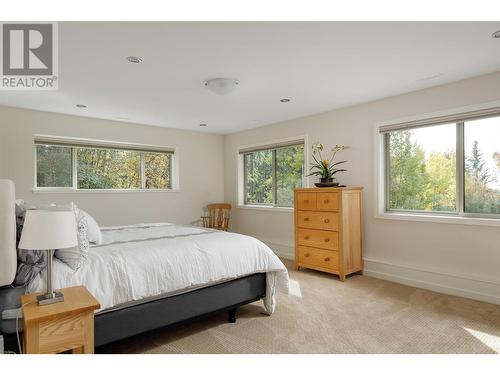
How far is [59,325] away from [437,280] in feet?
11.6

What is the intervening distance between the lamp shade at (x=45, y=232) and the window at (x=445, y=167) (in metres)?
3.55

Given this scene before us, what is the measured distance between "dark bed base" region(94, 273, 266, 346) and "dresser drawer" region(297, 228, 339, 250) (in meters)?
1.39

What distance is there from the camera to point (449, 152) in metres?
3.49

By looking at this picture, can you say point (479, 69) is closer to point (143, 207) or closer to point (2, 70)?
point (2, 70)

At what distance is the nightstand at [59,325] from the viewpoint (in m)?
1.44

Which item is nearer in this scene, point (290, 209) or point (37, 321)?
point (37, 321)

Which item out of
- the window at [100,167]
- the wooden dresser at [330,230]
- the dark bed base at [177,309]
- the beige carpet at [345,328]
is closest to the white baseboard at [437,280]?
the beige carpet at [345,328]

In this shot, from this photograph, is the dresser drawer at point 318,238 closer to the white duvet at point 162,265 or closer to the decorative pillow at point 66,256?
the white duvet at point 162,265

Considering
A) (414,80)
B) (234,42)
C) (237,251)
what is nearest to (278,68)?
(234,42)

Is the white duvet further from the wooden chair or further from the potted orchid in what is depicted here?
the wooden chair

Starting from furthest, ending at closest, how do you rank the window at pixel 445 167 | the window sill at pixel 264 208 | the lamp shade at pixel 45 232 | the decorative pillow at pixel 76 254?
the window sill at pixel 264 208 < the window at pixel 445 167 < the decorative pillow at pixel 76 254 < the lamp shade at pixel 45 232

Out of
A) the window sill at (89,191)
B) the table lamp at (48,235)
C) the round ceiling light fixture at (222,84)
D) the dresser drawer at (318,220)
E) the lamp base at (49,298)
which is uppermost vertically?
the round ceiling light fixture at (222,84)

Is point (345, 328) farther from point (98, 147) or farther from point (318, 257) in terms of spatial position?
point (98, 147)
